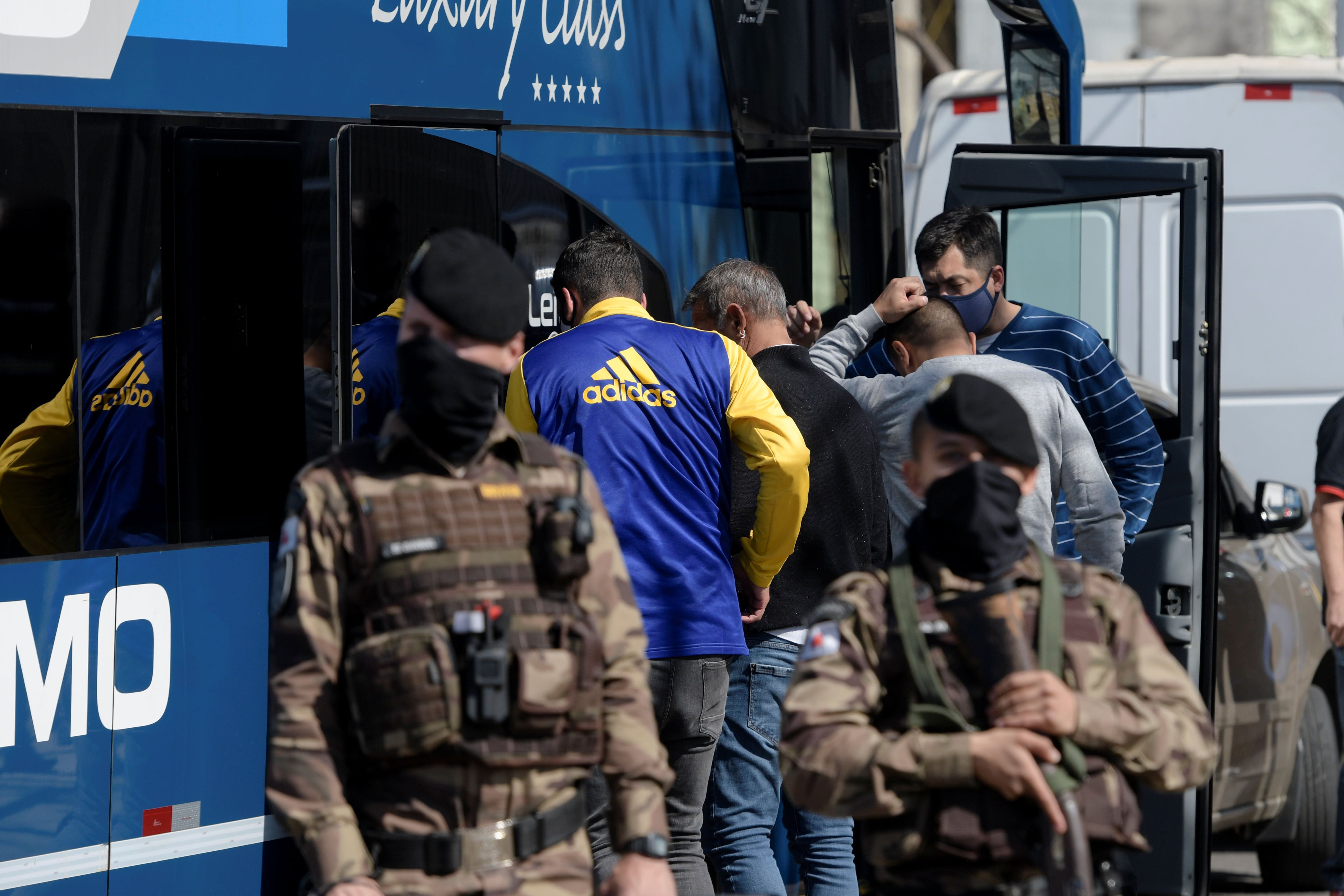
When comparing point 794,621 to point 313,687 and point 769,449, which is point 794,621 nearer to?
point 769,449

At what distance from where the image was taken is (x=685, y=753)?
3.96 metres

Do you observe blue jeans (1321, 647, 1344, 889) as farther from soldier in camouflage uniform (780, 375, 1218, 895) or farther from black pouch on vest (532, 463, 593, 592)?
black pouch on vest (532, 463, 593, 592)

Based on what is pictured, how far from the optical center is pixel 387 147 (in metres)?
4.00

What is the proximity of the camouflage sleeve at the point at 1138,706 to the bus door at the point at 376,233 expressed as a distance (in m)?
2.05

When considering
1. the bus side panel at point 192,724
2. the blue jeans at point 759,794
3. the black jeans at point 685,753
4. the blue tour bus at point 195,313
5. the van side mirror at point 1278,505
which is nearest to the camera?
the blue tour bus at point 195,313

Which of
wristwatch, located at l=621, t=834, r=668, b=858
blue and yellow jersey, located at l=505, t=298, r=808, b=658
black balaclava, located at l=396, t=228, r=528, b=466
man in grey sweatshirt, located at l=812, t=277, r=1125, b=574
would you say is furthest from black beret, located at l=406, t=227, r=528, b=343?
man in grey sweatshirt, located at l=812, t=277, r=1125, b=574

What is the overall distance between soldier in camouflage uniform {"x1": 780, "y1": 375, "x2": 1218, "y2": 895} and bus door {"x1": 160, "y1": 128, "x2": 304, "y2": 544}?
6.15ft

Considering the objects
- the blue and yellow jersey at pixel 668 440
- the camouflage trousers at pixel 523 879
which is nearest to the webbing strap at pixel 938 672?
the camouflage trousers at pixel 523 879

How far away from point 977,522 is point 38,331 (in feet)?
7.13

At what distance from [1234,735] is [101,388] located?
13.3ft

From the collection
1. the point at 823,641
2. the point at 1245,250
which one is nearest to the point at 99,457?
the point at 823,641

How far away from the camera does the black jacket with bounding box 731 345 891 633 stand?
418 cm

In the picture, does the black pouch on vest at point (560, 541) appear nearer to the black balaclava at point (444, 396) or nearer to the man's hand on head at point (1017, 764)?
the black balaclava at point (444, 396)

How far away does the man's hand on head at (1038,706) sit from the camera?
224 centimetres
